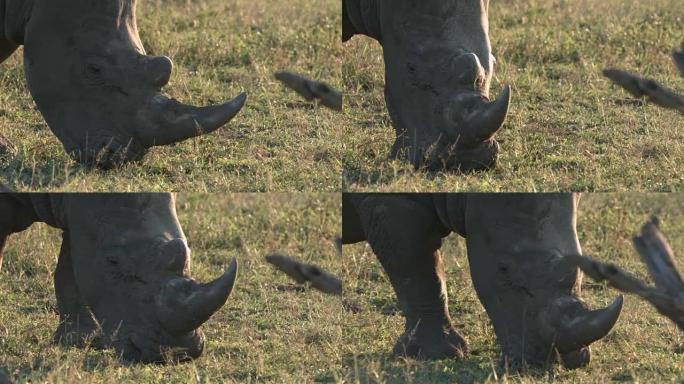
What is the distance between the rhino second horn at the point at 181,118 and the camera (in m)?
11.0

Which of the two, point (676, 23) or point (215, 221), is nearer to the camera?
point (215, 221)

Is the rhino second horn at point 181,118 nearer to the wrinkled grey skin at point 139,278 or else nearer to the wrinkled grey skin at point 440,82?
the wrinkled grey skin at point 139,278

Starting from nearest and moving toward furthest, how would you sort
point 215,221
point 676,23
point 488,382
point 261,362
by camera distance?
point 488,382, point 261,362, point 215,221, point 676,23

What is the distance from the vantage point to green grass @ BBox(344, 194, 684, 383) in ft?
34.8

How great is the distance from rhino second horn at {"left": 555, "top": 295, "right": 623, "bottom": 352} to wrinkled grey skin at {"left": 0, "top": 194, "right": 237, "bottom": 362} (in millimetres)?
1535

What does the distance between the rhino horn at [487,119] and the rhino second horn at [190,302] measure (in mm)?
1434

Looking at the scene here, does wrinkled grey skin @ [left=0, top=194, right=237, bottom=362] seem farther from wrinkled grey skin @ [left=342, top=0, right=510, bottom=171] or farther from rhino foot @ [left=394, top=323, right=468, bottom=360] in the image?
wrinkled grey skin @ [left=342, top=0, right=510, bottom=171]

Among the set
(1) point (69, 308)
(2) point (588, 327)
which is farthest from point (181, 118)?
(2) point (588, 327)

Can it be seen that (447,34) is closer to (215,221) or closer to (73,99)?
(73,99)

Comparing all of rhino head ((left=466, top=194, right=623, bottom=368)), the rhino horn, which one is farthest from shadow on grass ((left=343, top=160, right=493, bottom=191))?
rhino head ((left=466, top=194, right=623, bottom=368))

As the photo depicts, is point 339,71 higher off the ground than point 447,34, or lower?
lower

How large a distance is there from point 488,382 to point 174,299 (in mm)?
1516

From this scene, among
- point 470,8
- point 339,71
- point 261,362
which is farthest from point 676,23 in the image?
point 261,362

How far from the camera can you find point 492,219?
10695mm
